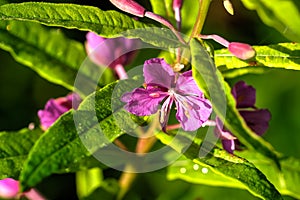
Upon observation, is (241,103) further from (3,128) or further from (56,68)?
(3,128)

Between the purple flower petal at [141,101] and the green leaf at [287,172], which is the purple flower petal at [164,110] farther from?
the green leaf at [287,172]

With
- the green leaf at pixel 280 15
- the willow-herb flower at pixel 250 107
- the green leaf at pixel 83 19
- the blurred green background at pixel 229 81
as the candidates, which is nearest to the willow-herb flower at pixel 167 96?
the green leaf at pixel 83 19

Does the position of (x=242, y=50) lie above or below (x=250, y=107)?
above

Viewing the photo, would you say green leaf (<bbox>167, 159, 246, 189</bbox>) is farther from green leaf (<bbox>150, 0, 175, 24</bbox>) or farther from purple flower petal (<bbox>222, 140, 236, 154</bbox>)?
green leaf (<bbox>150, 0, 175, 24</bbox>)

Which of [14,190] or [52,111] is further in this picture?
[14,190]

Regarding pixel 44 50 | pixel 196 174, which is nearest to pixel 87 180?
pixel 196 174

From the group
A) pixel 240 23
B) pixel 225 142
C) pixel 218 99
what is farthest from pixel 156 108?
pixel 240 23

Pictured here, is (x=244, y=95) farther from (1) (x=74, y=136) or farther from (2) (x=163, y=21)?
(1) (x=74, y=136)
